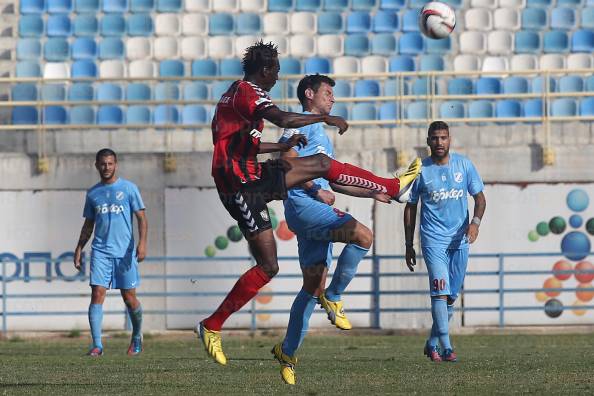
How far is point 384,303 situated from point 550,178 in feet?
9.84

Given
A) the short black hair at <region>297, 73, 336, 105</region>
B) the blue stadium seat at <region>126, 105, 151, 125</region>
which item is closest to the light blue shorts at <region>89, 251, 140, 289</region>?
the short black hair at <region>297, 73, 336, 105</region>

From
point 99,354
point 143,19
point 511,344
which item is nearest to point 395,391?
point 99,354

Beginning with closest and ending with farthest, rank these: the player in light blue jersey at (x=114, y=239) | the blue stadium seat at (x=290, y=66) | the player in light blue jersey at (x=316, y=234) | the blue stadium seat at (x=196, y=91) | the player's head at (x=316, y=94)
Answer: the player in light blue jersey at (x=316, y=234) < the player's head at (x=316, y=94) < the player in light blue jersey at (x=114, y=239) < the blue stadium seat at (x=196, y=91) < the blue stadium seat at (x=290, y=66)

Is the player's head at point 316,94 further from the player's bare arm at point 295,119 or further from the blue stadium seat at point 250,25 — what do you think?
the blue stadium seat at point 250,25

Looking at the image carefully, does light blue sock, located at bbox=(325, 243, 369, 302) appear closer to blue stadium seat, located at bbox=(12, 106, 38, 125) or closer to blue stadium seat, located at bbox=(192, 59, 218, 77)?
blue stadium seat, located at bbox=(12, 106, 38, 125)

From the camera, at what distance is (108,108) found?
2089cm

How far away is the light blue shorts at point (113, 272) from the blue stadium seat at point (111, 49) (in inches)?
361

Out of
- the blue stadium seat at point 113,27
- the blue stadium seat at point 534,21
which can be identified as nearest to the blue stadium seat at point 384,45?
the blue stadium seat at point 534,21

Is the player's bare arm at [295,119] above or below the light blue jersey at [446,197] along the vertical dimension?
above

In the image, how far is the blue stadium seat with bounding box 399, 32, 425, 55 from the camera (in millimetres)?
21797

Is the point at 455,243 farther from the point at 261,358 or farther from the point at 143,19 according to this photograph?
the point at 143,19

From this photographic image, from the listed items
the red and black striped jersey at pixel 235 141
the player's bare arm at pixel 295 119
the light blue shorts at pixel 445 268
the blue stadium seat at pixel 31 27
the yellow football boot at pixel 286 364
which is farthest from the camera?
the blue stadium seat at pixel 31 27

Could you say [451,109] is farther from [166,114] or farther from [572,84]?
[166,114]

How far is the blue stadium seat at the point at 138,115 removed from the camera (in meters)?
20.8
